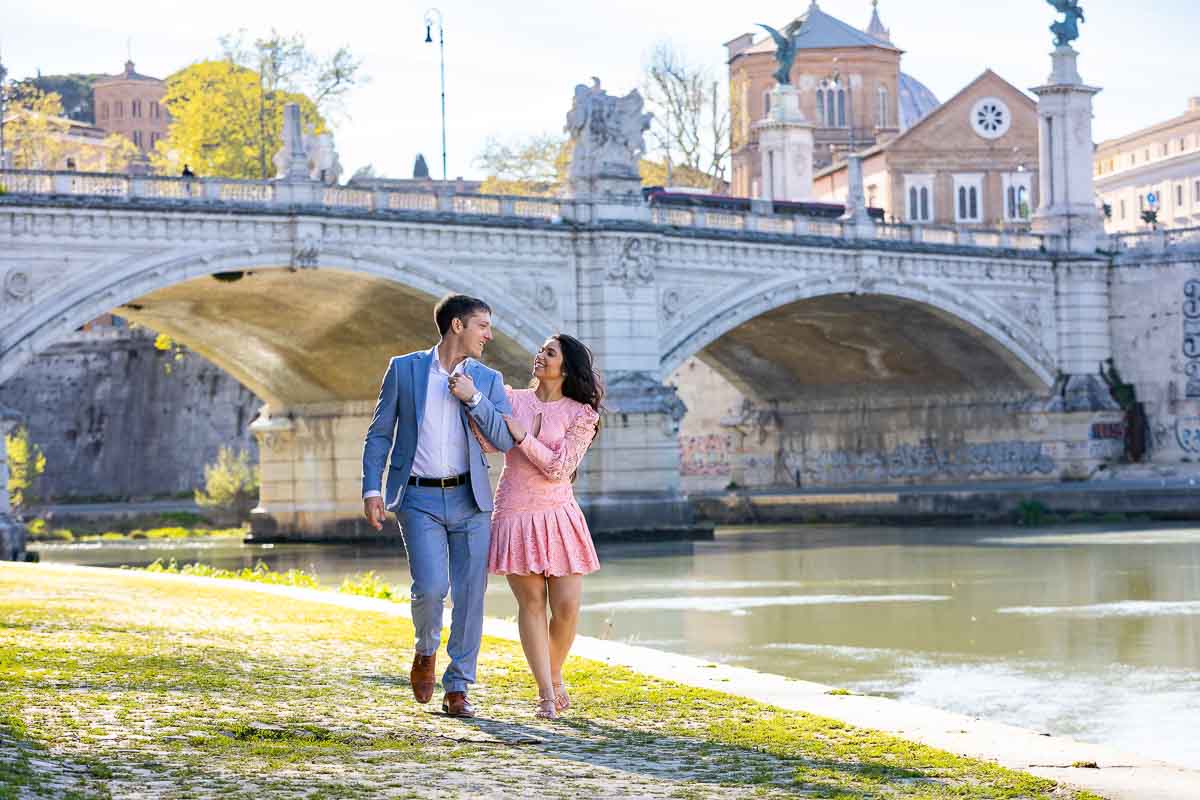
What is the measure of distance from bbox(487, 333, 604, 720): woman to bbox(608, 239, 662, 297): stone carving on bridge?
102 feet

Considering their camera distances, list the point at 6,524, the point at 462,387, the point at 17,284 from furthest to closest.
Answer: the point at 17,284 < the point at 6,524 < the point at 462,387

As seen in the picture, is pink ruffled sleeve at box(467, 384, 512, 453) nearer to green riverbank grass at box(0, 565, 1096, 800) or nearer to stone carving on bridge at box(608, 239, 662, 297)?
green riverbank grass at box(0, 565, 1096, 800)

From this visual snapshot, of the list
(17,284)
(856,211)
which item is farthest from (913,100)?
(17,284)

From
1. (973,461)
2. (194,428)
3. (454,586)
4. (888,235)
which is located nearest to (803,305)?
(888,235)

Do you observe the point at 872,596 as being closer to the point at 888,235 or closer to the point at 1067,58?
the point at 888,235

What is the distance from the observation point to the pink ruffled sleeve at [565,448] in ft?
25.9

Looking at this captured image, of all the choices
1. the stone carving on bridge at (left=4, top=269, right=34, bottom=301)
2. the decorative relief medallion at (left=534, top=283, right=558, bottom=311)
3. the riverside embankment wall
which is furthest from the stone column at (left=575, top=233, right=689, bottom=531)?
the riverside embankment wall

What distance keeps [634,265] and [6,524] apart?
46.3 feet

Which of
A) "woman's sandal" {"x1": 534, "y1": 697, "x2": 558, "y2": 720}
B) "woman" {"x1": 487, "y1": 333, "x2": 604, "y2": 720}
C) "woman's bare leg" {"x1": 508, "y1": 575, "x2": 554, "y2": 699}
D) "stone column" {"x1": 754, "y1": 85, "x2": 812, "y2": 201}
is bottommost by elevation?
"woman's sandal" {"x1": 534, "y1": 697, "x2": 558, "y2": 720}

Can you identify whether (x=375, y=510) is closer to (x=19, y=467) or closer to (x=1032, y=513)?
(x=1032, y=513)

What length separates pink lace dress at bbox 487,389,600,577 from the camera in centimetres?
801

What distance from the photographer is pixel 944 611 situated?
2288cm

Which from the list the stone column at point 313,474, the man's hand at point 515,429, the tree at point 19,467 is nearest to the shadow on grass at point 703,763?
the man's hand at point 515,429

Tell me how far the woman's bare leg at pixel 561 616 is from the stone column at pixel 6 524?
23.4 meters
